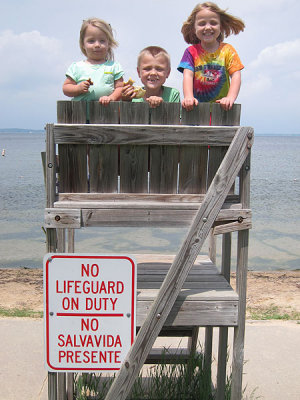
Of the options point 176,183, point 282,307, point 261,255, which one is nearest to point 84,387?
point 176,183

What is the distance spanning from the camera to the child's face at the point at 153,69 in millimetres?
2898

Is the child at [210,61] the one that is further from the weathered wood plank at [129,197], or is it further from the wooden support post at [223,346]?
the wooden support post at [223,346]

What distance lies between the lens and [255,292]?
7309 millimetres

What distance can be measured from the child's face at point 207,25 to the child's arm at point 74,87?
2.59 feet

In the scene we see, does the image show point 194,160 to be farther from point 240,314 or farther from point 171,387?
point 171,387

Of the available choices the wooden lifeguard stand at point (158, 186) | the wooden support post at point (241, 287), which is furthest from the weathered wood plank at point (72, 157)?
the wooden support post at point (241, 287)

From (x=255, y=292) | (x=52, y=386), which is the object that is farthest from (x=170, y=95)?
(x=255, y=292)

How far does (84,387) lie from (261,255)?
809cm

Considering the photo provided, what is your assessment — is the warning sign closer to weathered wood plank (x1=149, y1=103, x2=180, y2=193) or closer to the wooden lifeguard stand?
the wooden lifeguard stand

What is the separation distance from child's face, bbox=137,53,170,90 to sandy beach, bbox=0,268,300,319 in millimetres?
3639

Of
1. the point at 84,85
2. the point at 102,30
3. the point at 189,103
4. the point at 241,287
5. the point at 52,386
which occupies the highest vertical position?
the point at 102,30

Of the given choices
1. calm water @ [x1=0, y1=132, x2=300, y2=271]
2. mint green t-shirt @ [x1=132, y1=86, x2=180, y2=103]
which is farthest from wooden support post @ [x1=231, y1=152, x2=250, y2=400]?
calm water @ [x1=0, y1=132, x2=300, y2=271]

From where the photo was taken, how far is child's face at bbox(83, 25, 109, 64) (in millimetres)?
3068

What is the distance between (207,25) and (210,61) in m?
0.22
